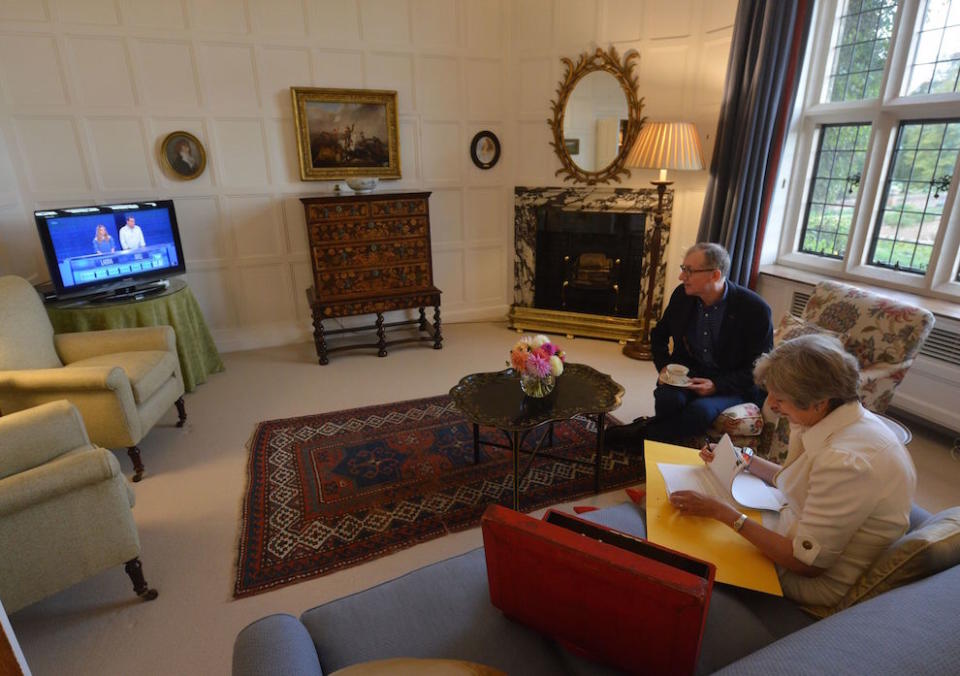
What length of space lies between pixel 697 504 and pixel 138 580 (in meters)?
2.07

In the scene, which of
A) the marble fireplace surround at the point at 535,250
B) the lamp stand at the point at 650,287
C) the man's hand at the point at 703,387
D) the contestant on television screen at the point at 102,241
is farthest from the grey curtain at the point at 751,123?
the contestant on television screen at the point at 102,241

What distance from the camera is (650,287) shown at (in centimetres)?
436

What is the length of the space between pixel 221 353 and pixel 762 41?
15.5ft

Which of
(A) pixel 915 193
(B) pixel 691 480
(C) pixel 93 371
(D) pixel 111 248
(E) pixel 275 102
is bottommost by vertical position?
(B) pixel 691 480

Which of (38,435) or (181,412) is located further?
(181,412)

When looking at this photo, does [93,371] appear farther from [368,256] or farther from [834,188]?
[834,188]

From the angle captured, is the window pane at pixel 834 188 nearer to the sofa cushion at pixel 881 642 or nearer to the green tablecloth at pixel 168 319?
the sofa cushion at pixel 881 642

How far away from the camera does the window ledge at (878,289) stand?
2.87 meters

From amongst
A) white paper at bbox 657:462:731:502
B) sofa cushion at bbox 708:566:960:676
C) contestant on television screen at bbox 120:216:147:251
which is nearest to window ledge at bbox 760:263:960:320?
white paper at bbox 657:462:731:502

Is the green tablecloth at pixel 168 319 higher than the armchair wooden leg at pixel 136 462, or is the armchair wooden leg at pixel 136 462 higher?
the green tablecloth at pixel 168 319

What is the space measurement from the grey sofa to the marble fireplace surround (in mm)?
3140

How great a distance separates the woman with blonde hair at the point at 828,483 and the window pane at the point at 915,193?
2597 millimetres

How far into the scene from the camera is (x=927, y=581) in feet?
3.33

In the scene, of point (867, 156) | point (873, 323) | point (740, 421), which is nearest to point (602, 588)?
point (740, 421)
